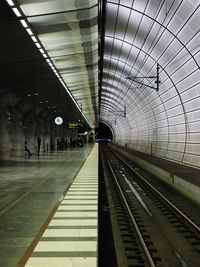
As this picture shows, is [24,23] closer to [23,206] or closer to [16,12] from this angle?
[16,12]

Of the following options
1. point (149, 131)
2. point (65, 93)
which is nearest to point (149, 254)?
point (65, 93)

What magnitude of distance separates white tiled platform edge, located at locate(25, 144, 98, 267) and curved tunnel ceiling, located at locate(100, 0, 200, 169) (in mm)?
11148

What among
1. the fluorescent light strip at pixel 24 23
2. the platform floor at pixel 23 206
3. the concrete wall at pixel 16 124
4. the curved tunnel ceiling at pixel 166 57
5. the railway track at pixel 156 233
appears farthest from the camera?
the concrete wall at pixel 16 124

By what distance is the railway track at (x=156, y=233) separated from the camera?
8680 mm

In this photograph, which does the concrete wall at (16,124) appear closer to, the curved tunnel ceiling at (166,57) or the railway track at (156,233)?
the curved tunnel ceiling at (166,57)

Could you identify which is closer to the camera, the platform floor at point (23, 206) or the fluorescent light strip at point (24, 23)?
the platform floor at point (23, 206)

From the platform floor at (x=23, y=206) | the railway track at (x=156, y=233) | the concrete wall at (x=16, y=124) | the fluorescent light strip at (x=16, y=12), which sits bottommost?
the railway track at (x=156, y=233)

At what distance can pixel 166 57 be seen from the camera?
26.3 meters

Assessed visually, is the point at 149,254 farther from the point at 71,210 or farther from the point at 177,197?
the point at 177,197

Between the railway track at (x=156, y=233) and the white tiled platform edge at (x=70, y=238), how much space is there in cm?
108

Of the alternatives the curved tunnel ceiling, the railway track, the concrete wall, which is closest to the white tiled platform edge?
the railway track

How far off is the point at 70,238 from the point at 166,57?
2015 centimetres

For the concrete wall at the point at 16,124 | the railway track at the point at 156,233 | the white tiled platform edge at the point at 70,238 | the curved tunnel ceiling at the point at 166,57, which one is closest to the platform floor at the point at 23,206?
the white tiled platform edge at the point at 70,238

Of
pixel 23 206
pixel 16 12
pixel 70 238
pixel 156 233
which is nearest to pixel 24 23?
pixel 16 12
